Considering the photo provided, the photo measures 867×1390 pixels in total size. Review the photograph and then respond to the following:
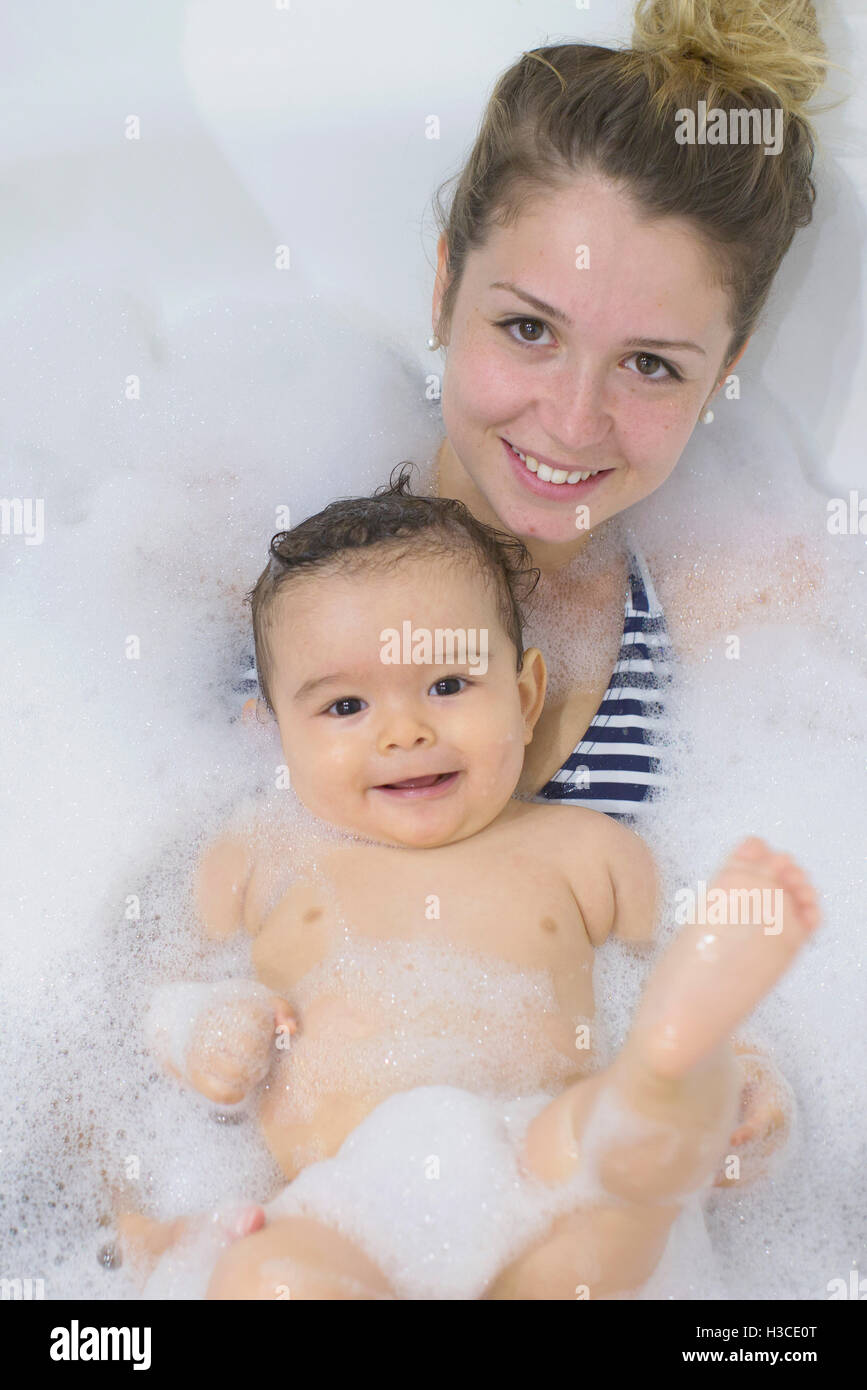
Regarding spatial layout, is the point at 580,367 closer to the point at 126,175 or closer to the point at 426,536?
the point at 426,536

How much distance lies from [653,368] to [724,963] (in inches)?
24.3

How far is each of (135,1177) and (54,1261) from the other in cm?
10

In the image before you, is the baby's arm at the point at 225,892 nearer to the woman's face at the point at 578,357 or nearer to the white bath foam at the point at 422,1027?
the white bath foam at the point at 422,1027

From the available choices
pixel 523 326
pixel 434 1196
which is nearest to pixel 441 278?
pixel 523 326

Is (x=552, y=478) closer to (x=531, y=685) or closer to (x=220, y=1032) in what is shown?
(x=531, y=685)

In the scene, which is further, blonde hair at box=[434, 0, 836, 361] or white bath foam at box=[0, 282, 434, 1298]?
white bath foam at box=[0, 282, 434, 1298]

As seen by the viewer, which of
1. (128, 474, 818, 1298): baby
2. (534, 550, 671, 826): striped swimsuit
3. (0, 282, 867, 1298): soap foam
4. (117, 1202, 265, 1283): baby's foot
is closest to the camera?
(128, 474, 818, 1298): baby

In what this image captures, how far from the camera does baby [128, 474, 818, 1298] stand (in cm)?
103

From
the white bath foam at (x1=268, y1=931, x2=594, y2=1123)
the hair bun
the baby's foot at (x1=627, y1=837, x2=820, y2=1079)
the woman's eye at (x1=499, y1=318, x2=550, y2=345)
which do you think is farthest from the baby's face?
the hair bun

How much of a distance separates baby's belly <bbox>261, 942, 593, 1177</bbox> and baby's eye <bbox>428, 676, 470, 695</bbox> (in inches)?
9.8

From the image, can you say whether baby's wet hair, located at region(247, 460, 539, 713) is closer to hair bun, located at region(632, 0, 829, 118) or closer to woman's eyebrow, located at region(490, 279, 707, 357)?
woman's eyebrow, located at region(490, 279, 707, 357)

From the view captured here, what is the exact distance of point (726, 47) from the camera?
124 centimetres

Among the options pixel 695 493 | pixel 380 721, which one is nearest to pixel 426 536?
pixel 380 721

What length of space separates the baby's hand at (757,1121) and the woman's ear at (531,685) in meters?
0.40
